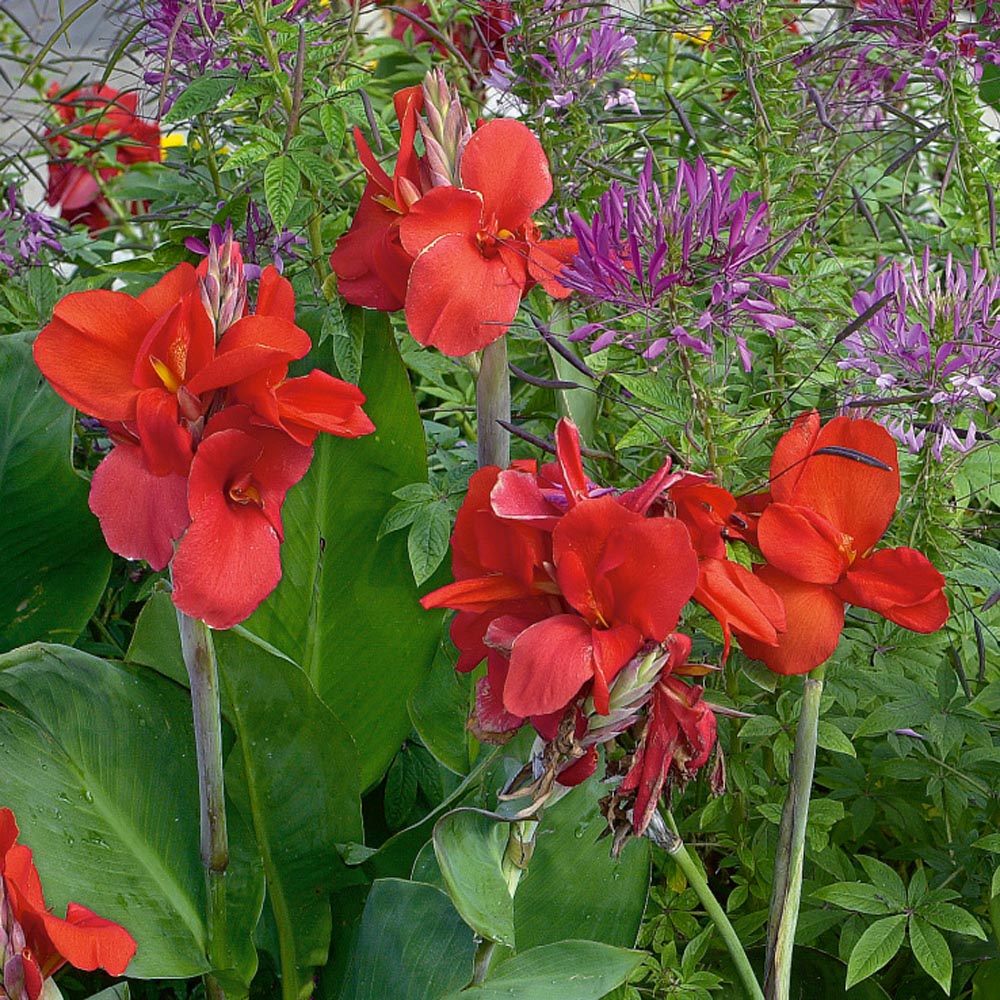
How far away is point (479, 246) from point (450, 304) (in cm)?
5

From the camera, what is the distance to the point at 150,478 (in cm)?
59

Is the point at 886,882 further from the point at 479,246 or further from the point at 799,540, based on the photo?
the point at 479,246

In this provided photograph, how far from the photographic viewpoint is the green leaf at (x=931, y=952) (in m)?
0.73

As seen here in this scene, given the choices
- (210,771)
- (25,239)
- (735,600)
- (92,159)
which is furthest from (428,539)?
(92,159)

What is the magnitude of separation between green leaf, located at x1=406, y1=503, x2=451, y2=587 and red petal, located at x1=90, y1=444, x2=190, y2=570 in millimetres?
252

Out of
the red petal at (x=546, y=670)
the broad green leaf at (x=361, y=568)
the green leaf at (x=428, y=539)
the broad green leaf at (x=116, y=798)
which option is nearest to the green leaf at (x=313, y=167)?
the broad green leaf at (x=361, y=568)

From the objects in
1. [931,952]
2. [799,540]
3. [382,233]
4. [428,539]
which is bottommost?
[931,952]

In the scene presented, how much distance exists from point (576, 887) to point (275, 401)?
41 centimetres


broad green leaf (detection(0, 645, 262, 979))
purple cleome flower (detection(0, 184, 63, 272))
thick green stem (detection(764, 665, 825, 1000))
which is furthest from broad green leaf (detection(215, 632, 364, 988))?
purple cleome flower (detection(0, 184, 63, 272))

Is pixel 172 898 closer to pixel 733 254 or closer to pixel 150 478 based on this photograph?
pixel 150 478

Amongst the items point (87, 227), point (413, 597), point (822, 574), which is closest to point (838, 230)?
point (413, 597)

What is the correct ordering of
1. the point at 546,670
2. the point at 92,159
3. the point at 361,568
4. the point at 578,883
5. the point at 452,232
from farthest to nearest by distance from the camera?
the point at 92,159
the point at 361,568
the point at 578,883
the point at 452,232
the point at 546,670

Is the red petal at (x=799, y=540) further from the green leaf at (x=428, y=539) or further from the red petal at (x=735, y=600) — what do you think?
the green leaf at (x=428, y=539)

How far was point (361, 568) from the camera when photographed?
949mm
